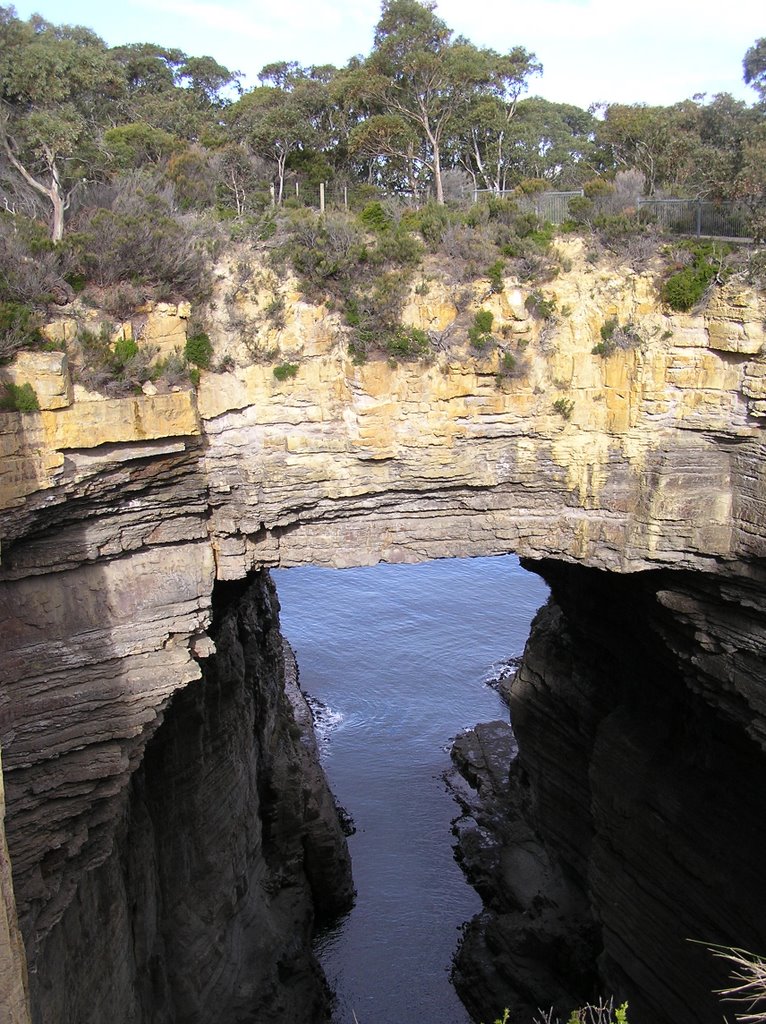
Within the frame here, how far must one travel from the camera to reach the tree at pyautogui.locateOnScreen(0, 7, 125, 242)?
61.6 ft

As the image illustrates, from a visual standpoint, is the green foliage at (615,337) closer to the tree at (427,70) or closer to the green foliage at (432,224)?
the green foliage at (432,224)

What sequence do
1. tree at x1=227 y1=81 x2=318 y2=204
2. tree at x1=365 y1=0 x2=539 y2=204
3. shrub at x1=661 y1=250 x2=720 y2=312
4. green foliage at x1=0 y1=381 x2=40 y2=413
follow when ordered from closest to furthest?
green foliage at x1=0 y1=381 x2=40 y2=413, shrub at x1=661 y1=250 x2=720 y2=312, tree at x1=365 y1=0 x2=539 y2=204, tree at x1=227 y1=81 x2=318 y2=204

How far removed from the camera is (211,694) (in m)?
18.1

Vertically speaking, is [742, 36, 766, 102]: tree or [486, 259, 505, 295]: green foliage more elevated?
[742, 36, 766, 102]: tree

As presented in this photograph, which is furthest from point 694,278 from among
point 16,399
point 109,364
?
point 16,399

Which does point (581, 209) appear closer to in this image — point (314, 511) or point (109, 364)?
point (314, 511)

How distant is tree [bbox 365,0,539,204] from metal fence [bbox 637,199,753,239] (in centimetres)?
585

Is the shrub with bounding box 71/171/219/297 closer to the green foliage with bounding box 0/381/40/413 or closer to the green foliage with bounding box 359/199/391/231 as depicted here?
the green foliage with bounding box 0/381/40/413

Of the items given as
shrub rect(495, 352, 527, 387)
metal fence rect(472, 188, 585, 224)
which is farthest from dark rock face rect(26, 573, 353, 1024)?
metal fence rect(472, 188, 585, 224)

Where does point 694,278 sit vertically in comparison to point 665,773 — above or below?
above

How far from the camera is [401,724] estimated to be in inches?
1316

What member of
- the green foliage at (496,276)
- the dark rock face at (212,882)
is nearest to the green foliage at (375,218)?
the green foliage at (496,276)

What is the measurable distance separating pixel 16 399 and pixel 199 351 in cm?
288

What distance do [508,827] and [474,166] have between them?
18.8 m
